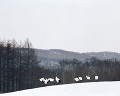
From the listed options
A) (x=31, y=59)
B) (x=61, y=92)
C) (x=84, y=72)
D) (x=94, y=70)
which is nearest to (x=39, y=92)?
(x=61, y=92)

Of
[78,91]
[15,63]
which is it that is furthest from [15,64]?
[78,91]

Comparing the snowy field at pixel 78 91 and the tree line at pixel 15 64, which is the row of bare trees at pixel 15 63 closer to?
the tree line at pixel 15 64

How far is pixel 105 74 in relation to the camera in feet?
250

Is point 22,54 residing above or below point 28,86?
above

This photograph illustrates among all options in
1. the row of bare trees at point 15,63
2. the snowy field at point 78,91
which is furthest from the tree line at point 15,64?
the snowy field at point 78,91

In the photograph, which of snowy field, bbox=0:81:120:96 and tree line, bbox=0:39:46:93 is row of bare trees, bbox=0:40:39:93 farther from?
snowy field, bbox=0:81:120:96

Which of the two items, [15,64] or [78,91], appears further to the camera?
[15,64]

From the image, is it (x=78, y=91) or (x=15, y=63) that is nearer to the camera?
(x=78, y=91)

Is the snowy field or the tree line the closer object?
the snowy field

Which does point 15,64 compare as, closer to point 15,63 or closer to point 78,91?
point 15,63

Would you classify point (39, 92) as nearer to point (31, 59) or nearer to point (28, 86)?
point (31, 59)

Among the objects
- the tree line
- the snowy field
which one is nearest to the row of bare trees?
the tree line

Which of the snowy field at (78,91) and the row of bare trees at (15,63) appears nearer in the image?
the snowy field at (78,91)

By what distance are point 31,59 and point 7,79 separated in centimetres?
490
